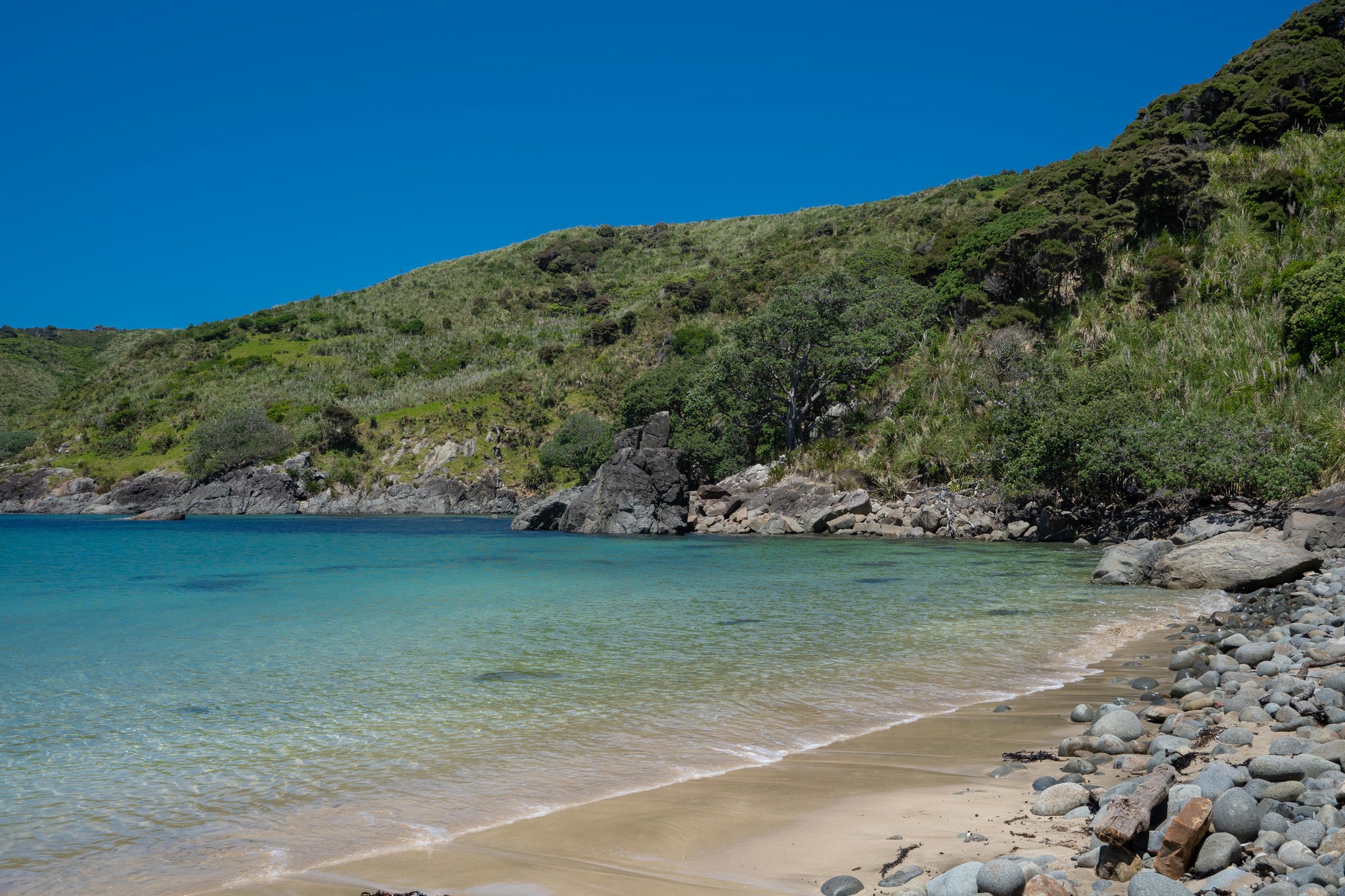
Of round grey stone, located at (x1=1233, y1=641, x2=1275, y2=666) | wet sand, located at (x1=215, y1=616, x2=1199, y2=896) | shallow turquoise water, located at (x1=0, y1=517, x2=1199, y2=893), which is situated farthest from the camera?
round grey stone, located at (x1=1233, y1=641, x2=1275, y2=666)

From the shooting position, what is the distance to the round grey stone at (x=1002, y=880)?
336 centimetres

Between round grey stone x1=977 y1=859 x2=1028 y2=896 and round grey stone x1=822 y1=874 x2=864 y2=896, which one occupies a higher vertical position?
round grey stone x1=977 y1=859 x2=1028 y2=896

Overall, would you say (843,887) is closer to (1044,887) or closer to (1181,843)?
(1044,887)

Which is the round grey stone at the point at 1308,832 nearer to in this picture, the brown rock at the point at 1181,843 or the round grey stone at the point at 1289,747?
the brown rock at the point at 1181,843

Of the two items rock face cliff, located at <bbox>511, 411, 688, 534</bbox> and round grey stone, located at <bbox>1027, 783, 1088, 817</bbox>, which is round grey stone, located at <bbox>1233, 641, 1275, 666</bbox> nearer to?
round grey stone, located at <bbox>1027, 783, 1088, 817</bbox>

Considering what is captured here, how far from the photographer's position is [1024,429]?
26984 millimetres

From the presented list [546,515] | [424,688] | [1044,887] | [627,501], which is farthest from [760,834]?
[546,515]

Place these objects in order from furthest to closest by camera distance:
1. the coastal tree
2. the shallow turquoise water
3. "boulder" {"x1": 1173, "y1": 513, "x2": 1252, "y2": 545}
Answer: the coastal tree → "boulder" {"x1": 1173, "y1": 513, "x2": 1252, "y2": 545} → the shallow turquoise water

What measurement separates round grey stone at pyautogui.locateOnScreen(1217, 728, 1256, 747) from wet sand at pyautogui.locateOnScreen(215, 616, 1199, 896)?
88 centimetres

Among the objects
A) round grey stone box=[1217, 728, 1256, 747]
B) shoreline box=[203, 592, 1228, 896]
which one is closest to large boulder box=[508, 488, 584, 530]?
shoreline box=[203, 592, 1228, 896]

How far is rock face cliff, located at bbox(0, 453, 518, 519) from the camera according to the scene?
2205 inches

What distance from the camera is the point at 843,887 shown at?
370cm

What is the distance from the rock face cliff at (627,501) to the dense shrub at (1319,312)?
81.0 feet

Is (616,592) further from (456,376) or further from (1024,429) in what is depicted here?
(456,376)
